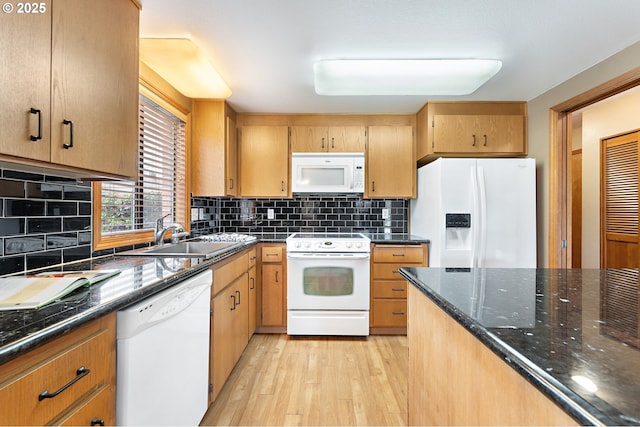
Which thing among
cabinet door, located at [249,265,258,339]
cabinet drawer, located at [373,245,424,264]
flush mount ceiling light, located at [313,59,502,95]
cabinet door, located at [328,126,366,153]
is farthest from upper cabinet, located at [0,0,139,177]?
cabinet drawer, located at [373,245,424,264]

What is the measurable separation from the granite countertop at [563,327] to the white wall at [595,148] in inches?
122

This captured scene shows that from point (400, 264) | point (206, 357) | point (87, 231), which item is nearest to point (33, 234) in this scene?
point (87, 231)

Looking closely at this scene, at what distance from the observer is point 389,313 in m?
2.85

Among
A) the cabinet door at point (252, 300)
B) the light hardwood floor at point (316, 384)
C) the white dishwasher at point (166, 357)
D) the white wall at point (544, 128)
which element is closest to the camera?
the white dishwasher at point (166, 357)

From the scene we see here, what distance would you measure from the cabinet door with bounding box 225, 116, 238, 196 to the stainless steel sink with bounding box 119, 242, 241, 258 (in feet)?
2.18

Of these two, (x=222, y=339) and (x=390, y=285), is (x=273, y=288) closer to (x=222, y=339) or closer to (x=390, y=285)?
(x=222, y=339)

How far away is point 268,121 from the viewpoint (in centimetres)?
316

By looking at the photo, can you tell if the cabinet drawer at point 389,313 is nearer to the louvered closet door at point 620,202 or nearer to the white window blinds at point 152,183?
the white window blinds at point 152,183

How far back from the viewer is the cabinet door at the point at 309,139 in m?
3.13

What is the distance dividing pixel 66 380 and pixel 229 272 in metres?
1.27

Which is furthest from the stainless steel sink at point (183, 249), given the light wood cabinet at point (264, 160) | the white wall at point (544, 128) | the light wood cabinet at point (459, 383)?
the white wall at point (544, 128)

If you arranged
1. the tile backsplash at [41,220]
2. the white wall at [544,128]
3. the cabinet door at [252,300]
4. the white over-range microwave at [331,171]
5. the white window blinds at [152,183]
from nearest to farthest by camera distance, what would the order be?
the tile backsplash at [41,220], the white window blinds at [152,183], the white wall at [544,128], the cabinet door at [252,300], the white over-range microwave at [331,171]

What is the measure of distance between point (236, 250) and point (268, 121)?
1.59m

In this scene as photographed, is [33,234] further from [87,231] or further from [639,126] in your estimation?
[639,126]
